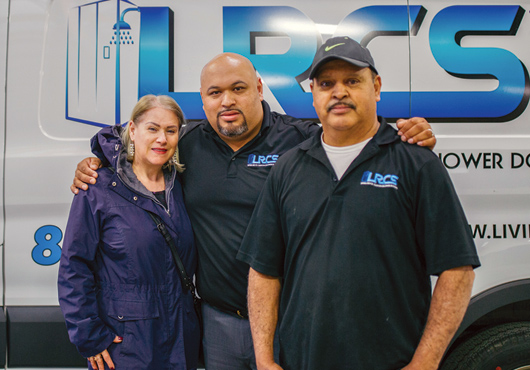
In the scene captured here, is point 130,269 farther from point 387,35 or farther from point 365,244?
point 387,35

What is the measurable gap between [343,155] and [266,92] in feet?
2.67

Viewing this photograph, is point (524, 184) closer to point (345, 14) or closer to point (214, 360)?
point (345, 14)

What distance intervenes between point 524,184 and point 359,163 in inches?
45.8

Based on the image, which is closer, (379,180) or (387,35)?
(379,180)

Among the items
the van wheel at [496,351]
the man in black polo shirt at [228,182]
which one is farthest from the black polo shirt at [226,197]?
the van wheel at [496,351]

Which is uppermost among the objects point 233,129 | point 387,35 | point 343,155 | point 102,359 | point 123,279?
point 387,35

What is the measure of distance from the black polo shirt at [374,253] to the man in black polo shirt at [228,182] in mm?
459


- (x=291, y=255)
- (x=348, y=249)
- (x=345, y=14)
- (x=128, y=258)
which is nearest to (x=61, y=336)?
(x=128, y=258)

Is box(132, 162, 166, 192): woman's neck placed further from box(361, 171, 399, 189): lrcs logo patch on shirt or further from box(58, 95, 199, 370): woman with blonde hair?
box(361, 171, 399, 189): lrcs logo patch on shirt

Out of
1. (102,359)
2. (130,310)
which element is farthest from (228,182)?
(102,359)

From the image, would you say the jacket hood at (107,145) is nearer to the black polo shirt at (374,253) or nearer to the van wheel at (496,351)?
the black polo shirt at (374,253)

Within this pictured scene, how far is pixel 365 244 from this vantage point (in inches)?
47.4

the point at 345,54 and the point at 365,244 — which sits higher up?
the point at 345,54

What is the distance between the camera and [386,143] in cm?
128
